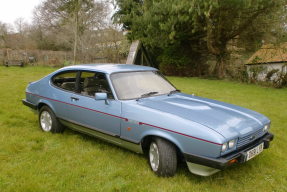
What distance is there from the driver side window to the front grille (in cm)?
225

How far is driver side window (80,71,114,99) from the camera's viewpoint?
448 centimetres

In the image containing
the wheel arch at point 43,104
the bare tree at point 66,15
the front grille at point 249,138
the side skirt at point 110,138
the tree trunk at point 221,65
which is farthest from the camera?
the bare tree at point 66,15

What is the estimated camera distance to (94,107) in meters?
4.18

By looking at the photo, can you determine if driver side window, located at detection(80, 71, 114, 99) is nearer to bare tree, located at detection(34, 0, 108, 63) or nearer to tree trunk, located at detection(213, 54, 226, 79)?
tree trunk, located at detection(213, 54, 226, 79)

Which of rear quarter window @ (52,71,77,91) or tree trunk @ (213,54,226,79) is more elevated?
rear quarter window @ (52,71,77,91)

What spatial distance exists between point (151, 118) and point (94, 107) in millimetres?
1117

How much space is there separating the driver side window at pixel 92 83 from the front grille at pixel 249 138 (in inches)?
88.7

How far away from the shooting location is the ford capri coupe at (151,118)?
317 cm

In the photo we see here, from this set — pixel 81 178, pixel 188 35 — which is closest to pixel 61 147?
pixel 81 178

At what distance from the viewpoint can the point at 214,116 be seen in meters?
3.53

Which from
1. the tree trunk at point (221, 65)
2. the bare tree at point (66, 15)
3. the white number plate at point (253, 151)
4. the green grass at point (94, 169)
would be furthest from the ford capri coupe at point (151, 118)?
the bare tree at point (66, 15)

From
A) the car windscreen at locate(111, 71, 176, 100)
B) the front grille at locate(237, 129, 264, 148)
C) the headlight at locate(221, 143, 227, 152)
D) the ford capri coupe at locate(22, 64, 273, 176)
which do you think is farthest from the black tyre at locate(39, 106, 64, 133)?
the front grille at locate(237, 129, 264, 148)

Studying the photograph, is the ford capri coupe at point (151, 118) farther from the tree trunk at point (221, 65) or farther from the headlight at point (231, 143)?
the tree trunk at point (221, 65)

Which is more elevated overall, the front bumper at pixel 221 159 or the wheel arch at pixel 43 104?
the wheel arch at pixel 43 104
